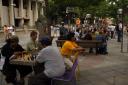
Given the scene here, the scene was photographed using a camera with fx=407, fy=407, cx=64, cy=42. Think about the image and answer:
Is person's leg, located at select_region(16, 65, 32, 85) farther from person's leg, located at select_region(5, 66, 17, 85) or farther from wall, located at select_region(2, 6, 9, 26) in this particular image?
wall, located at select_region(2, 6, 9, 26)

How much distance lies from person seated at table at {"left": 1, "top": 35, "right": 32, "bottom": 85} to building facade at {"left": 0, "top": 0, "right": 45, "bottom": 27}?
127 feet

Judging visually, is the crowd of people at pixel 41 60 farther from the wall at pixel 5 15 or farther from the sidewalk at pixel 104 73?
the wall at pixel 5 15

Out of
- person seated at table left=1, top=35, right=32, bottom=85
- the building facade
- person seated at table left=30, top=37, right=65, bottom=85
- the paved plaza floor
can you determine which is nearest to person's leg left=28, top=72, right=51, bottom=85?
person seated at table left=30, top=37, right=65, bottom=85

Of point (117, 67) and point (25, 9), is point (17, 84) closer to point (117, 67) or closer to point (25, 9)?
point (117, 67)

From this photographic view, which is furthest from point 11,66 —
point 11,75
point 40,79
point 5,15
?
point 5,15

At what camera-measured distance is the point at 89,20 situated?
6372 cm

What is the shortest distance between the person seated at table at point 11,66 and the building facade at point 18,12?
127ft

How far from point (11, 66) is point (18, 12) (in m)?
53.6

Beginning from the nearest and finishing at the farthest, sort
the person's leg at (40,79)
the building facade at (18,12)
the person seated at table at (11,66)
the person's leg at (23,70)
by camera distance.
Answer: the person's leg at (40,79)
the person seated at table at (11,66)
the person's leg at (23,70)
the building facade at (18,12)

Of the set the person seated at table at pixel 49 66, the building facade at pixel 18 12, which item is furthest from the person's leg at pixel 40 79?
the building facade at pixel 18 12

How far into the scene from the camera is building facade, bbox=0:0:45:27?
55.3 m

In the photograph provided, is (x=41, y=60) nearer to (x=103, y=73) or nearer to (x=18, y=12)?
(x=103, y=73)

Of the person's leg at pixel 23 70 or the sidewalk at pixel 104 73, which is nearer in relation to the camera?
the person's leg at pixel 23 70

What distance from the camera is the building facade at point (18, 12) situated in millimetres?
55300
